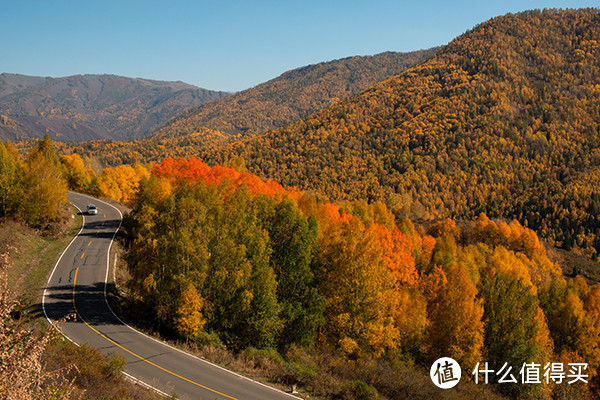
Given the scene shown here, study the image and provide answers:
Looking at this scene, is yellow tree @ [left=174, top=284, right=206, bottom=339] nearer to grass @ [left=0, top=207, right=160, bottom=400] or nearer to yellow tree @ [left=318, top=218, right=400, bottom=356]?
grass @ [left=0, top=207, right=160, bottom=400]

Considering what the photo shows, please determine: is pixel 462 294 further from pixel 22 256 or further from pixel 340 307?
pixel 22 256

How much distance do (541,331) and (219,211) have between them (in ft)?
132

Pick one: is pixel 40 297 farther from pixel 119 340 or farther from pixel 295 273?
pixel 295 273

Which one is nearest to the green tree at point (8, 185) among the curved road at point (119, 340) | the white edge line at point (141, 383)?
the curved road at point (119, 340)

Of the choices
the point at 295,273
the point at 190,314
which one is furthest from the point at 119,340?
the point at 295,273

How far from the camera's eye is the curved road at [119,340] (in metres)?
19.1

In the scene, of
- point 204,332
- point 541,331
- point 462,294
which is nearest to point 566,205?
point 541,331

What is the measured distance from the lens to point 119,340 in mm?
23969

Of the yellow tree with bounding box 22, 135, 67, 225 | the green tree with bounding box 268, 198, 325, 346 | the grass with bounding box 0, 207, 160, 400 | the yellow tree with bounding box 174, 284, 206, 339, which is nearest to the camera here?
the grass with bounding box 0, 207, 160, 400

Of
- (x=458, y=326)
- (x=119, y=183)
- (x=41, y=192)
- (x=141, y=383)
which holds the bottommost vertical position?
(x=458, y=326)

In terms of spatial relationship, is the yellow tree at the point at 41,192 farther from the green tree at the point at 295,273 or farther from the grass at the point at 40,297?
the green tree at the point at 295,273

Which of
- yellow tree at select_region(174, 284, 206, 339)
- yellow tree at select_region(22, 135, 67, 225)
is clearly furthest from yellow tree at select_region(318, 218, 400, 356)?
yellow tree at select_region(22, 135, 67, 225)

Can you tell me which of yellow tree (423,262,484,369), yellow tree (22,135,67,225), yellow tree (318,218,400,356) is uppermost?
yellow tree (22,135,67,225)

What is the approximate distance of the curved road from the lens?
19109 millimetres
